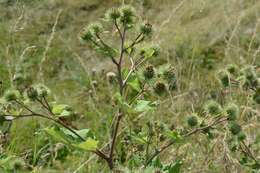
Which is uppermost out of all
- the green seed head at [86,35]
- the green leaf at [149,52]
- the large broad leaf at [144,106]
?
the green seed head at [86,35]

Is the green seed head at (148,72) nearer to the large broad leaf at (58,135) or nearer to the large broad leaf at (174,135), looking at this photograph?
the large broad leaf at (174,135)

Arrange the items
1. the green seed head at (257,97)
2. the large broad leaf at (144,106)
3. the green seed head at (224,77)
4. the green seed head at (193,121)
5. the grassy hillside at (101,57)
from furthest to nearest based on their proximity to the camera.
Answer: the grassy hillside at (101,57)
the green seed head at (224,77)
the green seed head at (257,97)
the green seed head at (193,121)
the large broad leaf at (144,106)

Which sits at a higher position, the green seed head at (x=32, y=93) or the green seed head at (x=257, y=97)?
the green seed head at (x=32, y=93)

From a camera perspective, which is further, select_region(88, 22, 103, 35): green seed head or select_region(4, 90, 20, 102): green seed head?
select_region(88, 22, 103, 35): green seed head

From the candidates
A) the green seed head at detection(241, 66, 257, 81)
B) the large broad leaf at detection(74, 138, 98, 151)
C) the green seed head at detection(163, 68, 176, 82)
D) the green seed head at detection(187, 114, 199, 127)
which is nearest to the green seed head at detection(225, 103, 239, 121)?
the green seed head at detection(187, 114, 199, 127)

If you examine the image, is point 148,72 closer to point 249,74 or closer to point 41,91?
point 41,91

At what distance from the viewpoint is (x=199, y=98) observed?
4.04m

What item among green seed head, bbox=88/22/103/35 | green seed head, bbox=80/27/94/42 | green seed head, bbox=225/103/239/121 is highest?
green seed head, bbox=88/22/103/35

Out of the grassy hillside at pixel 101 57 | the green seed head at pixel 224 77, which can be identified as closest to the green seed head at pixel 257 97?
the green seed head at pixel 224 77

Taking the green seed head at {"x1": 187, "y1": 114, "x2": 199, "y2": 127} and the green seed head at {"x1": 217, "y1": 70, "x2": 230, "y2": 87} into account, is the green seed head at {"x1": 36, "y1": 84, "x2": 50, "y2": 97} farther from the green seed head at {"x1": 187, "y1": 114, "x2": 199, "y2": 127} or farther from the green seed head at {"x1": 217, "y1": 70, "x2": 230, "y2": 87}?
the green seed head at {"x1": 217, "y1": 70, "x2": 230, "y2": 87}

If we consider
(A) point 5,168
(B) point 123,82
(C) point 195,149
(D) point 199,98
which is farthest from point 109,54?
(D) point 199,98

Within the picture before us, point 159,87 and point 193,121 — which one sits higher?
point 159,87

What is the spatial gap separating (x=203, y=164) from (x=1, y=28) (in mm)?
4069

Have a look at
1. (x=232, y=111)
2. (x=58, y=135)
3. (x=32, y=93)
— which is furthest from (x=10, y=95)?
(x=232, y=111)
